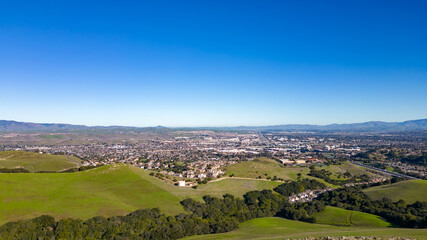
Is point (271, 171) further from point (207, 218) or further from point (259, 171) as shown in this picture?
point (207, 218)

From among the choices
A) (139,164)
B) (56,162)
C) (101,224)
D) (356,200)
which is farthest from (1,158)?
(356,200)

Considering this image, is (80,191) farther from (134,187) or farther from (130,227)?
(130,227)

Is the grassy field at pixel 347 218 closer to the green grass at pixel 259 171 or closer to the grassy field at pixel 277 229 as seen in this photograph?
the grassy field at pixel 277 229

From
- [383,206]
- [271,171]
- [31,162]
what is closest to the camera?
[383,206]

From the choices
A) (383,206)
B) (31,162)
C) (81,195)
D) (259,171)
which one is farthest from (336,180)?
(31,162)

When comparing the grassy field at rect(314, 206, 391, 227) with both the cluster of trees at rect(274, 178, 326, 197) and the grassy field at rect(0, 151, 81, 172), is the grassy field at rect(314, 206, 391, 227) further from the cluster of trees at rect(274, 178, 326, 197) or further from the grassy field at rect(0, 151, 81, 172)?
the grassy field at rect(0, 151, 81, 172)

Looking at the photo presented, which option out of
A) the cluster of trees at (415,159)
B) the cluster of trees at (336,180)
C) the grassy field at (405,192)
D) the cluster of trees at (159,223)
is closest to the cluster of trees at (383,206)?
the grassy field at (405,192)
